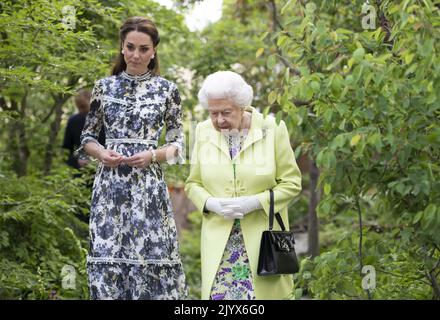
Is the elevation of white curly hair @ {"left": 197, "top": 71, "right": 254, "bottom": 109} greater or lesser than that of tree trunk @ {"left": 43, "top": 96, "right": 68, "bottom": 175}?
lesser

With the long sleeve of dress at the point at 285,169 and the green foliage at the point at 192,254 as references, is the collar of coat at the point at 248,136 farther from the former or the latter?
the green foliage at the point at 192,254

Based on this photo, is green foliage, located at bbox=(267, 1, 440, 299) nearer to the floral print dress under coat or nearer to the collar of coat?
the collar of coat

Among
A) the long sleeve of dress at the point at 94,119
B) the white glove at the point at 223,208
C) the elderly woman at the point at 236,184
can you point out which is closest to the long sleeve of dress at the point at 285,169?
the elderly woman at the point at 236,184

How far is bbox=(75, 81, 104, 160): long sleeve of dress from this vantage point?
19.1ft

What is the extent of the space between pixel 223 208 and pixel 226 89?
67 centimetres

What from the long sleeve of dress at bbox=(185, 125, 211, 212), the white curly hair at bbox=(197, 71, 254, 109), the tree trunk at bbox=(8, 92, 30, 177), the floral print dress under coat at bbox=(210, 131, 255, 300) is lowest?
the floral print dress under coat at bbox=(210, 131, 255, 300)

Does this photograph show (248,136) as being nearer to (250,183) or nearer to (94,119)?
(250,183)

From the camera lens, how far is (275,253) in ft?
18.2

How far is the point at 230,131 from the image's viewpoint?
18.6 ft

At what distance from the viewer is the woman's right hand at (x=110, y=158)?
18.3 feet

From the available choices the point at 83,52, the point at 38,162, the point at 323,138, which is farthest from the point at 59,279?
the point at 323,138

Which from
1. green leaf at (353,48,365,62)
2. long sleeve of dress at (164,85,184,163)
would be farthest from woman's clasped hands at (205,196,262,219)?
green leaf at (353,48,365,62)

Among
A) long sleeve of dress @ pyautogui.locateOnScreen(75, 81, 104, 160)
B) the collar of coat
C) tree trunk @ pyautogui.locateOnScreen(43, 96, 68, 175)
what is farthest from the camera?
tree trunk @ pyautogui.locateOnScreen(43, 96, 68, 175)

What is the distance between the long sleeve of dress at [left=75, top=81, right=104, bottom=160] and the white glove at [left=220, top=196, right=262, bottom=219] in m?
0.87
